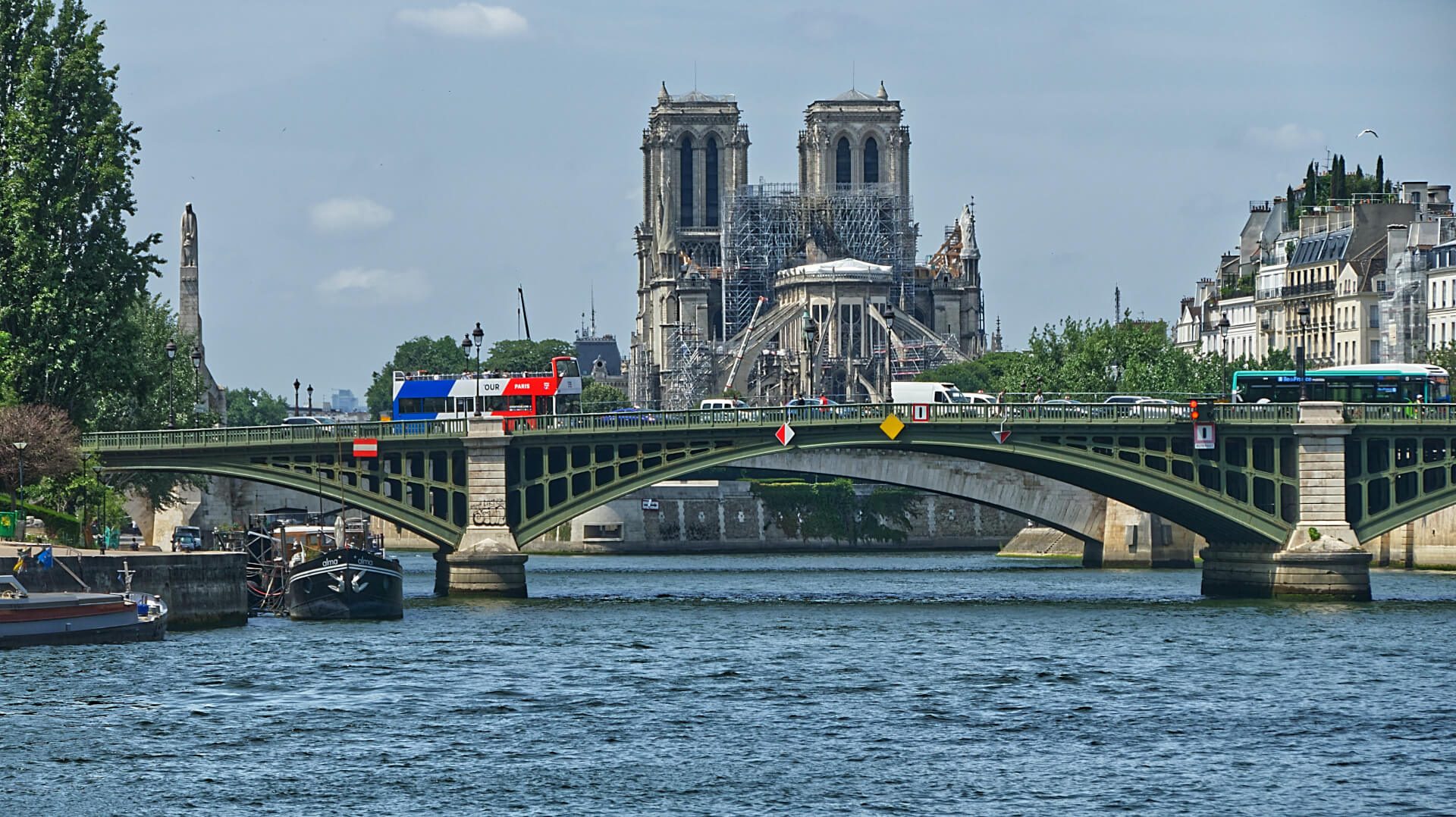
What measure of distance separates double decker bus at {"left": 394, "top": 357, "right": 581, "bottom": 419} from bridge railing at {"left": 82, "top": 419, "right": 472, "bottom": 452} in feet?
39.8

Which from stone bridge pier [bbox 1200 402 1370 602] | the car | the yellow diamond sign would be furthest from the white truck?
stone bridge pier [bbox 1200 402 1370 602]

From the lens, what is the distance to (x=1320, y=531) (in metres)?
85.8

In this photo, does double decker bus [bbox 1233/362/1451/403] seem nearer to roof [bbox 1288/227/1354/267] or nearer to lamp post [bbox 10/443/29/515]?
lamp post [bbox 10/443/29/515]

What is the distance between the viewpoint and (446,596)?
8762 cm

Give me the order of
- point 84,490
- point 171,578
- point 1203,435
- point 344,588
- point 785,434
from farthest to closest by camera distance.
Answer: point 1203,435 → point 785,434 → point 84,490 → point 344,588 → point 171,578

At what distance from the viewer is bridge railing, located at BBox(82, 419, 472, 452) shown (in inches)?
3278

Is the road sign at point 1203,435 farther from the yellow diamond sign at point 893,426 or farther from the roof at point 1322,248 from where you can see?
the roof at point 1322,248

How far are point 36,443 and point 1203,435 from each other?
38707 mm

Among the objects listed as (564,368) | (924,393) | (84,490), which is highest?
(564,368)

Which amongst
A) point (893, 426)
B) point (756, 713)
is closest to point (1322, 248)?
point (893, 426)

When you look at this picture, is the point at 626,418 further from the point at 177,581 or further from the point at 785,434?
the point at 177,581

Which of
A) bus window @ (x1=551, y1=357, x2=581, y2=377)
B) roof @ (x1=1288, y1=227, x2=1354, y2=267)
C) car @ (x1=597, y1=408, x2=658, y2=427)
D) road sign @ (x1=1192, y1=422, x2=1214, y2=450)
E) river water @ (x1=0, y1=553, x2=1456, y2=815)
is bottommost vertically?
river water @ (x1=0, y1=553, x2=1456, y2=815)

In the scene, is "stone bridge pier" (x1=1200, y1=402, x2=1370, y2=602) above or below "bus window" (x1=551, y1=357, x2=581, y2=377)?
below

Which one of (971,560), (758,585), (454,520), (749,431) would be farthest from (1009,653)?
(971,560)
